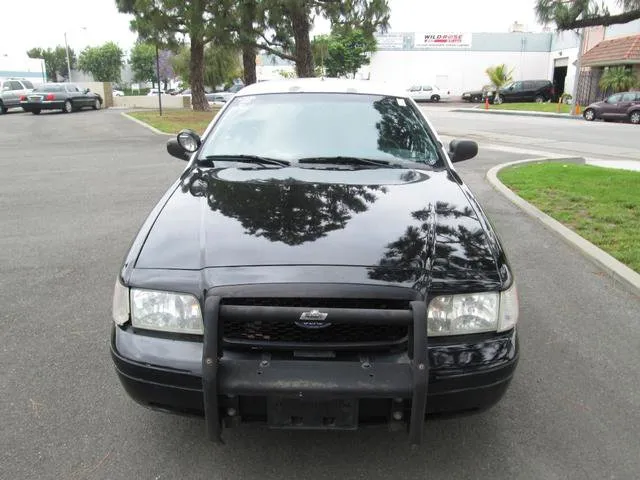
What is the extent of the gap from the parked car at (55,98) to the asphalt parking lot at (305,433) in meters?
25.7

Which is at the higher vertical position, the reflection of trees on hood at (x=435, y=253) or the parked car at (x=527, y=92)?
the parked car at (x=527, y=92)

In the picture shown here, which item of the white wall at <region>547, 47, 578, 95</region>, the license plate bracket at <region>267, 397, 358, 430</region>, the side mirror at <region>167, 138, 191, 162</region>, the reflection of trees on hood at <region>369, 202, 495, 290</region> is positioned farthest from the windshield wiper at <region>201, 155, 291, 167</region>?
the white wall at <region>547, 47, 578, 95</region>

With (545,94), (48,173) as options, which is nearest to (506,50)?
(545,94)

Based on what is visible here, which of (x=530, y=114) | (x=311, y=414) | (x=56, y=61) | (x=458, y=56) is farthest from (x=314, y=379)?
(x=56, y=61)

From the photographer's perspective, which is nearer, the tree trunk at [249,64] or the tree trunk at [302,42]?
the tree trunk at [302,42]

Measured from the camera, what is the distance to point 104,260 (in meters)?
5.26

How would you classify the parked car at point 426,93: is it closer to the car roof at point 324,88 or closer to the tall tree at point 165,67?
the tall tree at point 165,67

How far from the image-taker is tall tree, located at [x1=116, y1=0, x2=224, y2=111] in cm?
1972

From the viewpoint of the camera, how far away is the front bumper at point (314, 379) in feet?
6.92

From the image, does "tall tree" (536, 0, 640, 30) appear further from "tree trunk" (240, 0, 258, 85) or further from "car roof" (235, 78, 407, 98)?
"tree trunk" (240, 0, 258, 85)

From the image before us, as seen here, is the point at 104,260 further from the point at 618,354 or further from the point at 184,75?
the point at 184,75

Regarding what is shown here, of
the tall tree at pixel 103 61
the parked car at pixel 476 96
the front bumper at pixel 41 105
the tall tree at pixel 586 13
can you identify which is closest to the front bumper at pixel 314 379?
the tall tree at pixel 586 13

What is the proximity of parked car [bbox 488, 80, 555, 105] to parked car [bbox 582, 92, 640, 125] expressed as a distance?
15668 millimetres

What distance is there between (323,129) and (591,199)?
507 centimetres
